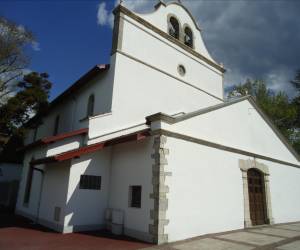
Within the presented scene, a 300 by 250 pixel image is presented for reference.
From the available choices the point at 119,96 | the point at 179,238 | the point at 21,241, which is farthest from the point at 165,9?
the point at 21,241

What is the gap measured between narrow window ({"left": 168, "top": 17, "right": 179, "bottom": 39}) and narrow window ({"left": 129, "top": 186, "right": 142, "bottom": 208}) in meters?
11.3

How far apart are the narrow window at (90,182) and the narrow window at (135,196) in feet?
5.43

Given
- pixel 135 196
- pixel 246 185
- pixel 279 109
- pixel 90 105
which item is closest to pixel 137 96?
pixel 90 105

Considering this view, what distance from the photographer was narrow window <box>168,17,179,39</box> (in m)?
16.9

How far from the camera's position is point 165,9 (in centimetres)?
1641

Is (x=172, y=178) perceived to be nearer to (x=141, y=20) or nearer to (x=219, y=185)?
(x=219, y=185)

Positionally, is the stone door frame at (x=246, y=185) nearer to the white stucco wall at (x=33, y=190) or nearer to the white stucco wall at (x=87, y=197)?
the white stucco wall at (x=87, y=197)

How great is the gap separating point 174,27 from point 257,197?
11839 millimetres

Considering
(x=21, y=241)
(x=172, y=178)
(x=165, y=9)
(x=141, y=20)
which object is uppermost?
(x=165, y=9)

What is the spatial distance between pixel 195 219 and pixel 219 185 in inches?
80.1

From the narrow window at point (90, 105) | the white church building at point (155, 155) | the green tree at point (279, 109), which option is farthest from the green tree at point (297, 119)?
the narrow window at point (90, 105)

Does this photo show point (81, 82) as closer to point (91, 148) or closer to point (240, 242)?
point (91, 148)

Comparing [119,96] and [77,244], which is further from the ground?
[119,96]

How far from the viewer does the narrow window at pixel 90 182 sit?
10049 mm
